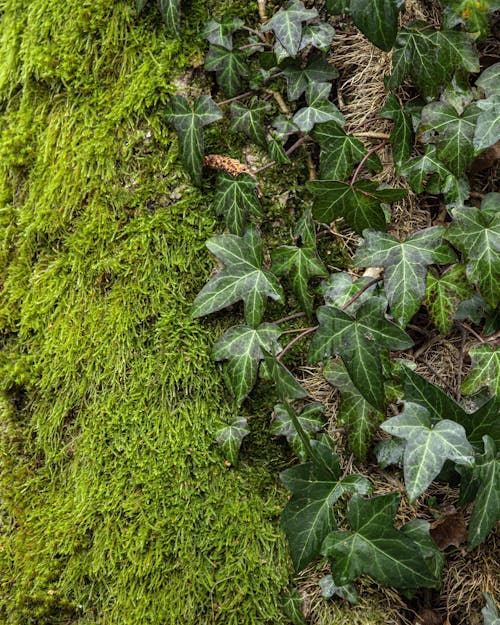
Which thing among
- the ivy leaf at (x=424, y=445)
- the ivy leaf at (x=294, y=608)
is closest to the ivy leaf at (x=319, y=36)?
the ivy leaf at (x=424, y=445)

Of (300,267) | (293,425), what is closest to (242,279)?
(300,267)

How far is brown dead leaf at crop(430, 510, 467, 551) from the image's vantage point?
1.41 metres

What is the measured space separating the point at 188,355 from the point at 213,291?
0.19 metres

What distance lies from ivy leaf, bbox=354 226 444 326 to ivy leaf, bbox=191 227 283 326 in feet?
0.82

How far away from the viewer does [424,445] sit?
48.4 inches

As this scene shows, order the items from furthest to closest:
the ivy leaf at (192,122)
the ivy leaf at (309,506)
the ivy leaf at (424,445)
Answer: the ivy leaf at (192,122) → the ivy leaf at (309,506) → the ivy leaf at (424,445)

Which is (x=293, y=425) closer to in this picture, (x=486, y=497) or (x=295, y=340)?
(x=295, y=340)

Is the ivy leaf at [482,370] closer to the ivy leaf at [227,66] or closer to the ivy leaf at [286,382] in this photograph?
the ivy leaf at [286,382]

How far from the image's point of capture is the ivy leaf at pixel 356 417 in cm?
140

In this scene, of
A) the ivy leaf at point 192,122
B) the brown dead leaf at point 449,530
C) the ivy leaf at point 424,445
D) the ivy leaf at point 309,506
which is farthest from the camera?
the ivy leaf at point 192,122

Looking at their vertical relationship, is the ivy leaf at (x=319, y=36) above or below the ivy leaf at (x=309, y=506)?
above

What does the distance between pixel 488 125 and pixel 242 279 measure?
0.72 meters

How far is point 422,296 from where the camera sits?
137 cm

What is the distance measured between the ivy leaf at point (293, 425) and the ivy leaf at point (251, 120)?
0.74 metres
